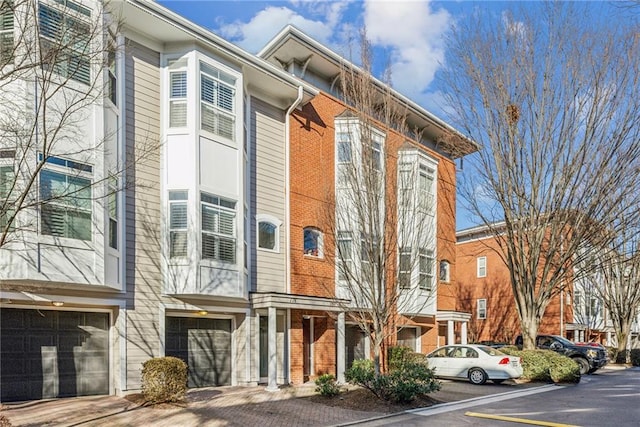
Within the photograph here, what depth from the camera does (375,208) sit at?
1390 centimetres

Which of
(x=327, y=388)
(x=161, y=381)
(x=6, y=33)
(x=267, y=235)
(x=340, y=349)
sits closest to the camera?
(x=6, y=33)

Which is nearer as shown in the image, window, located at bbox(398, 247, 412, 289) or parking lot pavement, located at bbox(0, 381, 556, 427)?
parking lot pavement, located at bbox(0, 381, 556, 427)

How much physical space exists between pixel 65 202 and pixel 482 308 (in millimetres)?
31577

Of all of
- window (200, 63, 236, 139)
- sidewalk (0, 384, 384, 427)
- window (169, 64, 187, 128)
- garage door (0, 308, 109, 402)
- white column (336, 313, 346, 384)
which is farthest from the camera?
white column (336, 313, 346, 384)

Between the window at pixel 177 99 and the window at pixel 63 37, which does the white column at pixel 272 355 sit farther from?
the window at pixel 63 37

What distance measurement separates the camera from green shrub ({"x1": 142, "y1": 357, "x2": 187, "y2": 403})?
36.7 feet

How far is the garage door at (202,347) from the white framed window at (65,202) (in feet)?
13.0

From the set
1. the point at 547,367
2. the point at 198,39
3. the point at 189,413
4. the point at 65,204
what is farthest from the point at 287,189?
the point at 547,367

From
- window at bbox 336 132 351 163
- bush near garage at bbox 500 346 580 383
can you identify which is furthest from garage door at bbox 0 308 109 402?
bush near garage at bbox 500 346 580 383

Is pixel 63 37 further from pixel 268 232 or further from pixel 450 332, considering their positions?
pixel 450 332

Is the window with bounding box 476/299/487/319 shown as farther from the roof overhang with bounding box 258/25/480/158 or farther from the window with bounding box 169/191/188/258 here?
the window with bounding box 169/191/188/258

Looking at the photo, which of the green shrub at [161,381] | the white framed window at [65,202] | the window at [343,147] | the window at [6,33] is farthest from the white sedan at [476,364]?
the window at [6,33]

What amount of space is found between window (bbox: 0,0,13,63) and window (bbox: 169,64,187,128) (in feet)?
14.7

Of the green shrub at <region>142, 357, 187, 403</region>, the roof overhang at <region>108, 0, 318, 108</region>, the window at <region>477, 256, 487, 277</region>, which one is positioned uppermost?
the roof overhang at <region>108, 0, 318, 108</region>
